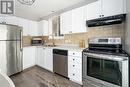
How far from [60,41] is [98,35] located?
1.81 metres

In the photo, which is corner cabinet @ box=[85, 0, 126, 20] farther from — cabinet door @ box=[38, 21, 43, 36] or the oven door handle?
cabinet door @ box=[38, 21, 43, 36]

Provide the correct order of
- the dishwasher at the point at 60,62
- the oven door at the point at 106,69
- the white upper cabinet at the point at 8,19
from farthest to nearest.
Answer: the white upper cabinet at the point at 8,19 → the dishwasher at the point at 60,62 → the oven door at the point at 106,69

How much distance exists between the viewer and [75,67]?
2.84 meters

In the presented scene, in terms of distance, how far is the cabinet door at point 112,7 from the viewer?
212cm

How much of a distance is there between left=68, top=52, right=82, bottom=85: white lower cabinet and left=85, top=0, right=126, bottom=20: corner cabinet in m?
1.08

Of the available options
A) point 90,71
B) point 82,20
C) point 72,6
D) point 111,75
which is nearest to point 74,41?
point 82,20

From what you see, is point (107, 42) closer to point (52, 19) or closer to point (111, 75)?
point (111, 75)

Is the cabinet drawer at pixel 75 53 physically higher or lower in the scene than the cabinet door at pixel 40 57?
higher

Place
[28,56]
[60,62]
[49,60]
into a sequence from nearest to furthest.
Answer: [60,62], [49,60], [28,56]

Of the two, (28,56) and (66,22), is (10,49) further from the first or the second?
(66,22)

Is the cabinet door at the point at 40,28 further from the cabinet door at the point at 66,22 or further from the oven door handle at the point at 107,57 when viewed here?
the oven door handle at the point at 107,57

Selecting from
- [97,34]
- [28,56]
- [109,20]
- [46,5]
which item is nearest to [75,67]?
[97,34]

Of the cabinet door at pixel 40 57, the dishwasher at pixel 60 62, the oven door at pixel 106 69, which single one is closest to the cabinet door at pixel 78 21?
the dishwasher at pixel 60 62

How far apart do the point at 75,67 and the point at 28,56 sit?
2.40 metres
